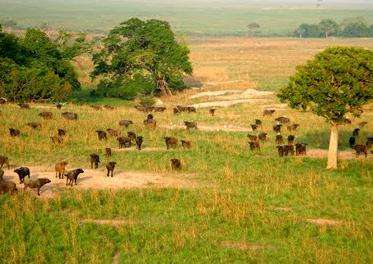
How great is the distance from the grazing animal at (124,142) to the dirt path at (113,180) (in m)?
4.36

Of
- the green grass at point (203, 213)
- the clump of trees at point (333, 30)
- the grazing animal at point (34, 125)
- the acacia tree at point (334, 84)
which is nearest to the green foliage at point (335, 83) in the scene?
the acacia tree at point (334, 84)

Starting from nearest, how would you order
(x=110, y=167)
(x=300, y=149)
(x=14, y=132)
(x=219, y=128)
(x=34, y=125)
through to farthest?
(x=110, y=167) → (x=300, y=149) → (x=14, y=132) → (x=34, y=125) → (x=219, y=128)

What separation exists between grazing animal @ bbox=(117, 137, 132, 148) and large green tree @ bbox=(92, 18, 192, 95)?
25448 millimetres

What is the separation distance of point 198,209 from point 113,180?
15.8 feet

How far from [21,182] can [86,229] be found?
550 centimetres

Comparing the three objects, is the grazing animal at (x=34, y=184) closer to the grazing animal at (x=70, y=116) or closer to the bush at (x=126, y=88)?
the grazing animal at (x=70, y=116)

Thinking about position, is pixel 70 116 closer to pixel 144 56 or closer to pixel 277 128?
pixel 277 128

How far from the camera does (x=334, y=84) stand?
24.7m

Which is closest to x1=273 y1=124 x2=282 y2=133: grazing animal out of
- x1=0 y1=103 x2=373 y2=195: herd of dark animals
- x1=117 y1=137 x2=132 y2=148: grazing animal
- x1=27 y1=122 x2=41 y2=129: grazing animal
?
x1=0 y1=103 x2=373 y2=195: herd of dark animals

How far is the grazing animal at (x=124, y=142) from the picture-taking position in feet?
92.6

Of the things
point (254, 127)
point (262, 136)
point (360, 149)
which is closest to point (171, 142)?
point (262, 136)

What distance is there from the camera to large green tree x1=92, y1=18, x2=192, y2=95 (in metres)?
54.3

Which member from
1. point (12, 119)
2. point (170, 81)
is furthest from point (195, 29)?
point (12, 119)

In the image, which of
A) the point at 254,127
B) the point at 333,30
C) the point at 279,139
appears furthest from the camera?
the point at 333,30
